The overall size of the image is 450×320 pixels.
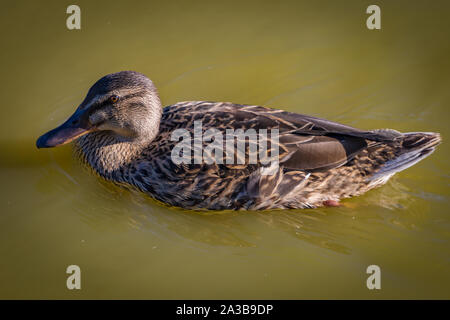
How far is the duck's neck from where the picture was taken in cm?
625

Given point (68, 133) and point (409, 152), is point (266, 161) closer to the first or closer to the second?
point (409, 152)

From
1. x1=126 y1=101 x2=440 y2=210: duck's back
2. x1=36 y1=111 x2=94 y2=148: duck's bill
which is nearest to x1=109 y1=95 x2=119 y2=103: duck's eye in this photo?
x1=36 y1=111 x2=94 y2=148: duck's bill

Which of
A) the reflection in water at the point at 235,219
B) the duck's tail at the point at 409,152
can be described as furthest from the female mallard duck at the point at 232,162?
the reflection in water at the point at 235,219

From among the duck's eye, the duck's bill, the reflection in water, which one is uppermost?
the duck's eye

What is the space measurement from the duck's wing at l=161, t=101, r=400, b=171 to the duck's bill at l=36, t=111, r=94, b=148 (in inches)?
40.4

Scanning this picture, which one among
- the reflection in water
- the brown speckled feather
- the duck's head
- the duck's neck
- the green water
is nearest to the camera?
the green water

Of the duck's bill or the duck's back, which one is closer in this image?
the duck's back

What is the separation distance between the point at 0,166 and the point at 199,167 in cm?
259

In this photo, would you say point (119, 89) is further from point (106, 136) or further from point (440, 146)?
point (440, 146)

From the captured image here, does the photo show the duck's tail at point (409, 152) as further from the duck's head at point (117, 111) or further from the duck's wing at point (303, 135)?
the duck's head at point (117, 111)

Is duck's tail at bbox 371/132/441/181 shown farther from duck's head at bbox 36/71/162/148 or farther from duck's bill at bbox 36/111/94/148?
duck's bill at bbox 36/111/94/148

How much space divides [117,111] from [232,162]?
4.86 feet

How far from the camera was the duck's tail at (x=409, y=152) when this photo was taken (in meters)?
6.05

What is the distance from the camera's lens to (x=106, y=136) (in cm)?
646
